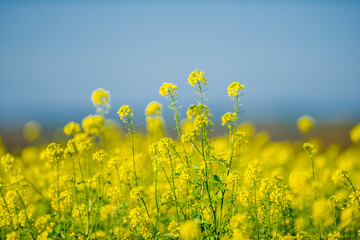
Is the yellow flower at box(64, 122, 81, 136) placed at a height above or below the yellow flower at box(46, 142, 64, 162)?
above

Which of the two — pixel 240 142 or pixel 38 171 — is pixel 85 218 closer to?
pixel 240 142

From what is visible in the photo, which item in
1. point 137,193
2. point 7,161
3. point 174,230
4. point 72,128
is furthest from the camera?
point 72,128

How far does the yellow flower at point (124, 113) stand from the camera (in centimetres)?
346

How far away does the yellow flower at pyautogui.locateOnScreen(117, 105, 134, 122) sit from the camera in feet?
11.4

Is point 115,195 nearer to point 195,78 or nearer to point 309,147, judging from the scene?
point 195,78

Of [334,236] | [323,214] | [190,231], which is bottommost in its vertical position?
[334,236]

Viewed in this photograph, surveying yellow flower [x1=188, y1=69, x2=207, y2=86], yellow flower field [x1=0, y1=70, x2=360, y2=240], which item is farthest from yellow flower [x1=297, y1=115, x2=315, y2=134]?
yellow flower [x1=188, y1=69, x2=207, y2=86]

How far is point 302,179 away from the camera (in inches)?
160

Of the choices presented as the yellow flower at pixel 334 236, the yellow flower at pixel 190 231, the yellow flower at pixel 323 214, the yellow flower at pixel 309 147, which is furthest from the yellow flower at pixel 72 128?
the yellow flower at pixel 334 236

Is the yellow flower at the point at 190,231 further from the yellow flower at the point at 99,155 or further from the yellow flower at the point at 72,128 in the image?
the yellow flower at the point at 72,128

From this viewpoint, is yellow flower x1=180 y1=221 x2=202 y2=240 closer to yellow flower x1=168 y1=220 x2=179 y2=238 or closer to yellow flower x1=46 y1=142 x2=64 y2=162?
yellow flower x1=168 y1=220 x2=179 y2=238

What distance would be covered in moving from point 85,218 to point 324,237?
8.62 ft

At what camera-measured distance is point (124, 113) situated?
349 centimetres

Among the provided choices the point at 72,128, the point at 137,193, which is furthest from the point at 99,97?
the point at 137,193
